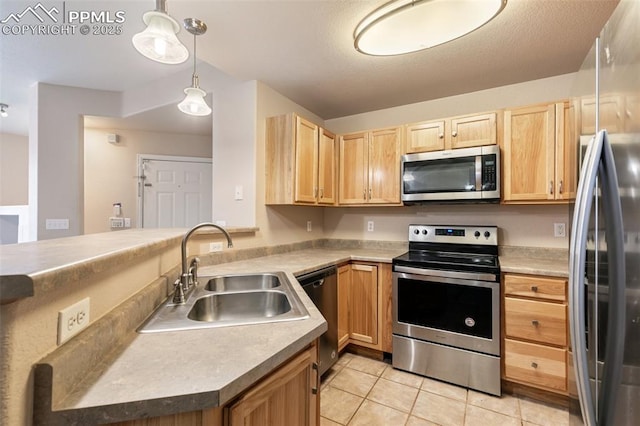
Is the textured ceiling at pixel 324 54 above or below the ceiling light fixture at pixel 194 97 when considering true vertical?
above

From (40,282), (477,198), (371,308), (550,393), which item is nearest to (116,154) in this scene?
(371,308)

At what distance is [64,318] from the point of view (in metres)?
0.61

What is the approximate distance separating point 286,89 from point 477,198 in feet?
6.21

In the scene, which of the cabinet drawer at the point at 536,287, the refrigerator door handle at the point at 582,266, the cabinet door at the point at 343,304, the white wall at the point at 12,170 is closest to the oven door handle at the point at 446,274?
the cabinet drawer at the point at 536,287

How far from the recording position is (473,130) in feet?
7.59

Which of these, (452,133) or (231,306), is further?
(452,133)

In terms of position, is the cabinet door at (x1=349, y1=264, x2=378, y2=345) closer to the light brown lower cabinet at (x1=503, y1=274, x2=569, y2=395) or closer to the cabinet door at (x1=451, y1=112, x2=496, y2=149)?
the light brown lower cabinet at (x1=503, y1=274, x2=569, y2=395)

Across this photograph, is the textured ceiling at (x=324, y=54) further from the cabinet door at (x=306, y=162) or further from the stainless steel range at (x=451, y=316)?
the stainless steel range at (x=451, y=316)

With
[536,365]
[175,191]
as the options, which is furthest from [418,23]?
[175,191]

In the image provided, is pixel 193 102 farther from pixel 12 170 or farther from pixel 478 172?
pixel 12 170

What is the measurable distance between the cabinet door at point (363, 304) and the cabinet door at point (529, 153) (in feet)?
4.12

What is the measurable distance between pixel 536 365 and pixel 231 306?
1.98 m

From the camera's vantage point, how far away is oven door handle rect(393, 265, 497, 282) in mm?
1936

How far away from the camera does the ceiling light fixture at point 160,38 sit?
3.91ft
